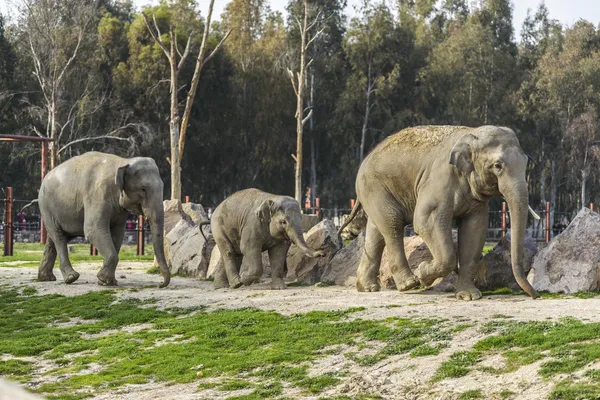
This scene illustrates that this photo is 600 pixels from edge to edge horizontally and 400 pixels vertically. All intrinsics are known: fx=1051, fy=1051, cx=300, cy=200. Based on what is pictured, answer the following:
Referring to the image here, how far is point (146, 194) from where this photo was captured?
50.4 feet

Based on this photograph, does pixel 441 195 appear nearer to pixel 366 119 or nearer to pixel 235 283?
pixel 235 283

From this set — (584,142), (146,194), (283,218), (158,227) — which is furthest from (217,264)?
(584,142)

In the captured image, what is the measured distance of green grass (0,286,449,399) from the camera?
29.3 feet

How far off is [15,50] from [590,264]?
36.4 meters

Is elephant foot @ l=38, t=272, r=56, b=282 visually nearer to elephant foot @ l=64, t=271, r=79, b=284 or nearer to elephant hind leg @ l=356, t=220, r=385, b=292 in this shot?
elephant foot @ l=64, t=271, r=79, b=284

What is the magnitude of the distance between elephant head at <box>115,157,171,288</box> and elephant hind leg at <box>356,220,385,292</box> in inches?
120

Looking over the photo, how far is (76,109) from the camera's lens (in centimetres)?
4356

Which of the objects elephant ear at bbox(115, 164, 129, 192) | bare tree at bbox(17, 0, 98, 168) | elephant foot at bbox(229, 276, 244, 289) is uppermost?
bare tree at bbox(17, 0, 98, 168)

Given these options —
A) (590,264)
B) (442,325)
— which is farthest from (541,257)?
(442,325)

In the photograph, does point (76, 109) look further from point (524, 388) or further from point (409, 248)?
point (524, 388)

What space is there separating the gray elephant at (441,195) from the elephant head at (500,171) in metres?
0.01

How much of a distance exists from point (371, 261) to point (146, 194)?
12.0 ft

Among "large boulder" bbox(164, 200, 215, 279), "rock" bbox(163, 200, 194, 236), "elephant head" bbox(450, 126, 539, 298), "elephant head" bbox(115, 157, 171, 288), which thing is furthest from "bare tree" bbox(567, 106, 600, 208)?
"elephant head" bbox(450, 126, 539, 298)

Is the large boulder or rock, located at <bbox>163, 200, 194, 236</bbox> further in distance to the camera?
rock, located at <bbox>163, 200, 194, 236</bbox>
